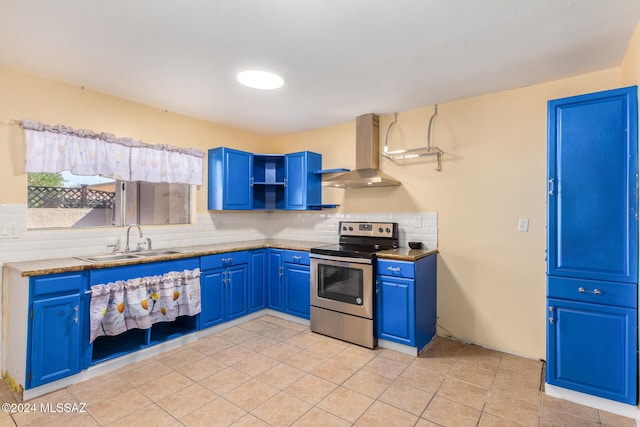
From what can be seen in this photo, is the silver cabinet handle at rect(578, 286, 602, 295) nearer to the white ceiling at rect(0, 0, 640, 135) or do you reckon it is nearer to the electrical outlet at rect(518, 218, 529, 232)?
the electrical outlet at rect(518, 218, 529, 232)

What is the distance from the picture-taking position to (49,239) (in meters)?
2.71

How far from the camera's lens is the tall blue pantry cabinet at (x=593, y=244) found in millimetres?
1989

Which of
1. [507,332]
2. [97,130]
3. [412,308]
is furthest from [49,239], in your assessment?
[507,332]

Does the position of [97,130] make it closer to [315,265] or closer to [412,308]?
[315,265]

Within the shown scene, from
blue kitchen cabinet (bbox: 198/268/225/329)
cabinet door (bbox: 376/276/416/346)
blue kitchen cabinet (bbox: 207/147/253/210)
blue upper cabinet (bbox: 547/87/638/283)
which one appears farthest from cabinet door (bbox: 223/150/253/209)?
blue upper cabinet (bbox: 547/87/638/283)

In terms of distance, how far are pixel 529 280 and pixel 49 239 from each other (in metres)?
4.12

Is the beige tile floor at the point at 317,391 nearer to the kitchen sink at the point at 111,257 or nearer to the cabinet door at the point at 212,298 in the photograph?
the cabinet door at the point at 212,298

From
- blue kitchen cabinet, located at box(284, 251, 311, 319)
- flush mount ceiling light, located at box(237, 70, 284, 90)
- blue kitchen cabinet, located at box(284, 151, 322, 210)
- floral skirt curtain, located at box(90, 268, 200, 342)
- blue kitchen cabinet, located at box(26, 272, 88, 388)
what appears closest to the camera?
blue kitchen cabinet, located at box(26, 272, 88, 388)

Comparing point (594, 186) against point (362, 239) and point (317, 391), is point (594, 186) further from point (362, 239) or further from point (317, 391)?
point (317, 391)

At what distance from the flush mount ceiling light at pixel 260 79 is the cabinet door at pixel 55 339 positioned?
212cm

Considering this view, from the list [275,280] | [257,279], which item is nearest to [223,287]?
[257,279]

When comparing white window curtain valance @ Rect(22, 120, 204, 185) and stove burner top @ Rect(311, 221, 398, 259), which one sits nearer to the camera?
white window curtain valance @ Rect(22, 120, 204, 185)

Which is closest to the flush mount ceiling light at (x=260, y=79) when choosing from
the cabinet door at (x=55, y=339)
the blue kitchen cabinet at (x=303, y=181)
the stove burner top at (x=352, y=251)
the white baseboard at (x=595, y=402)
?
the blue kitchen cabinet at (x=303, y=181)

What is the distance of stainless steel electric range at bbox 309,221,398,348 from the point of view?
3047mm
